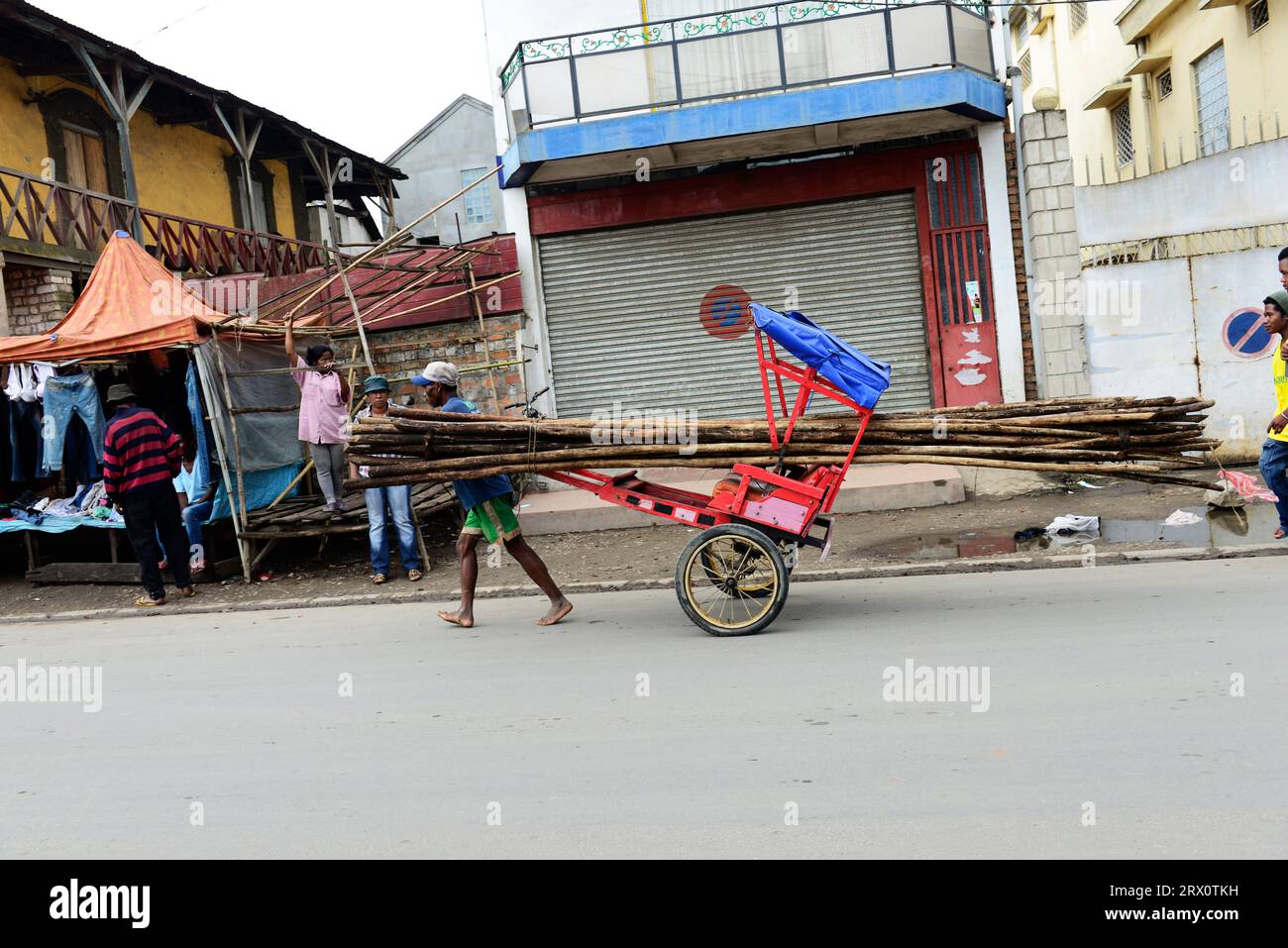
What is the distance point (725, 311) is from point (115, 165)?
12.4 meters

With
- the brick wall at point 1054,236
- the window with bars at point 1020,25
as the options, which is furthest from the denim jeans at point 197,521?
the window with bars at point 1020,25

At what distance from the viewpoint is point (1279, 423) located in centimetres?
793

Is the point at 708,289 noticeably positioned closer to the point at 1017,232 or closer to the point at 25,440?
the point at 1017,232

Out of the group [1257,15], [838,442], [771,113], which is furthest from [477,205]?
[838,442]

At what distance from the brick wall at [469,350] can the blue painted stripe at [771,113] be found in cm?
205

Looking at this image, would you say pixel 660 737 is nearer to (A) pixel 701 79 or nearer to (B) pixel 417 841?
(B) pixel 417 841

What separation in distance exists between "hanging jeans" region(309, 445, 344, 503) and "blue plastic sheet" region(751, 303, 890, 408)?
5.67m

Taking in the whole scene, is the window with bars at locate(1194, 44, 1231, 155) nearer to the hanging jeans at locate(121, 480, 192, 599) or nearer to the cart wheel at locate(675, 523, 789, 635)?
the cart wheel at locate(675, 523, 789, 635)

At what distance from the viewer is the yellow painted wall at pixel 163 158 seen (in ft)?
56.4

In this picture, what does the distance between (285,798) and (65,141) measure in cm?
1772

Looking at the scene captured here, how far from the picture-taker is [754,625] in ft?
22.1

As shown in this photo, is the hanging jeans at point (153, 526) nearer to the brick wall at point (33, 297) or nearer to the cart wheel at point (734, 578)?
the cart wheel at point (734, 578)

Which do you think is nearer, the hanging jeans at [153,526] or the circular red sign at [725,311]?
the hanging jeans at [153,526]

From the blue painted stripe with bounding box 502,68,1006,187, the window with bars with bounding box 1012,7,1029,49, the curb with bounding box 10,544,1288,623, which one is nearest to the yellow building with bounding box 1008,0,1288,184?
the window with bars with bounding box 1012,7,1029,49
